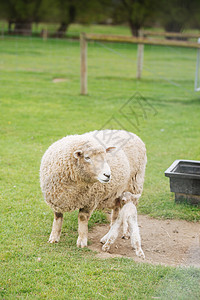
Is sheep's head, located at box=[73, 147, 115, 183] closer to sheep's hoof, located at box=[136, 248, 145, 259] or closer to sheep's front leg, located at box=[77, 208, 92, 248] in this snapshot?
sheep's front leg, located at box=[77, 208, 92, 248]

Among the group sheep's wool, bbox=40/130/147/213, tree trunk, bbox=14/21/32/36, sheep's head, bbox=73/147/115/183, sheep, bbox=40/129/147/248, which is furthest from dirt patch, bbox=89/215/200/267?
tree trunk, bbox=14/21/32/36

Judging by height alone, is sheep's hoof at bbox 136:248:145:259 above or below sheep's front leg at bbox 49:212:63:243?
below

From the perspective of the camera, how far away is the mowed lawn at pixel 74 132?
8.18ft

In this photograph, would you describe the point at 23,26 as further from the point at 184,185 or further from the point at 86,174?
the point at 184,185

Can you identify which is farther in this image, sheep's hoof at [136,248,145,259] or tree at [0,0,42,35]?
sheep's hoof at [136,248,145,259]

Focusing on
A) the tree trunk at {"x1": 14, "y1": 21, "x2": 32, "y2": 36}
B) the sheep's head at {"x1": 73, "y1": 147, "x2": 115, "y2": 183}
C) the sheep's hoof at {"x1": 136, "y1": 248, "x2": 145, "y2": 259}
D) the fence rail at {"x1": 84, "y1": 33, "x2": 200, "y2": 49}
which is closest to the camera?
the tree trunk at {"x1": 14, "y1": 21, "x2": 32, "y2": 36}

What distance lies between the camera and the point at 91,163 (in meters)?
2.76

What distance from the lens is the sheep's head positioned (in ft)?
8.96

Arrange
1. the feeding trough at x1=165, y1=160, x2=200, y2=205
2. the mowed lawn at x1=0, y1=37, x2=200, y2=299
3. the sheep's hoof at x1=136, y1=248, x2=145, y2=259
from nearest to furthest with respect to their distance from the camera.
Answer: the mowed lawn at x1=0, y1=37, x2=200, y2=299 → the sheep's hoof at x1=136, y1=248, x2=145, y2=259 → the feeding trough at x1=165, y1=160, x2=200, y2=205

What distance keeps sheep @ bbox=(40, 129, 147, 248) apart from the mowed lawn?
383 mm

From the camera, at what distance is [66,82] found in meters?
11.7

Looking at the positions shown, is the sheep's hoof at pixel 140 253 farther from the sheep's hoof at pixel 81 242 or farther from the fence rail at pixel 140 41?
the fence rail at pixel 140 41

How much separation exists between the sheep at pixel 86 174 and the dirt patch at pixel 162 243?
285 mm

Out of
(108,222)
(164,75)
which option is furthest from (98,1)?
(164,75)
